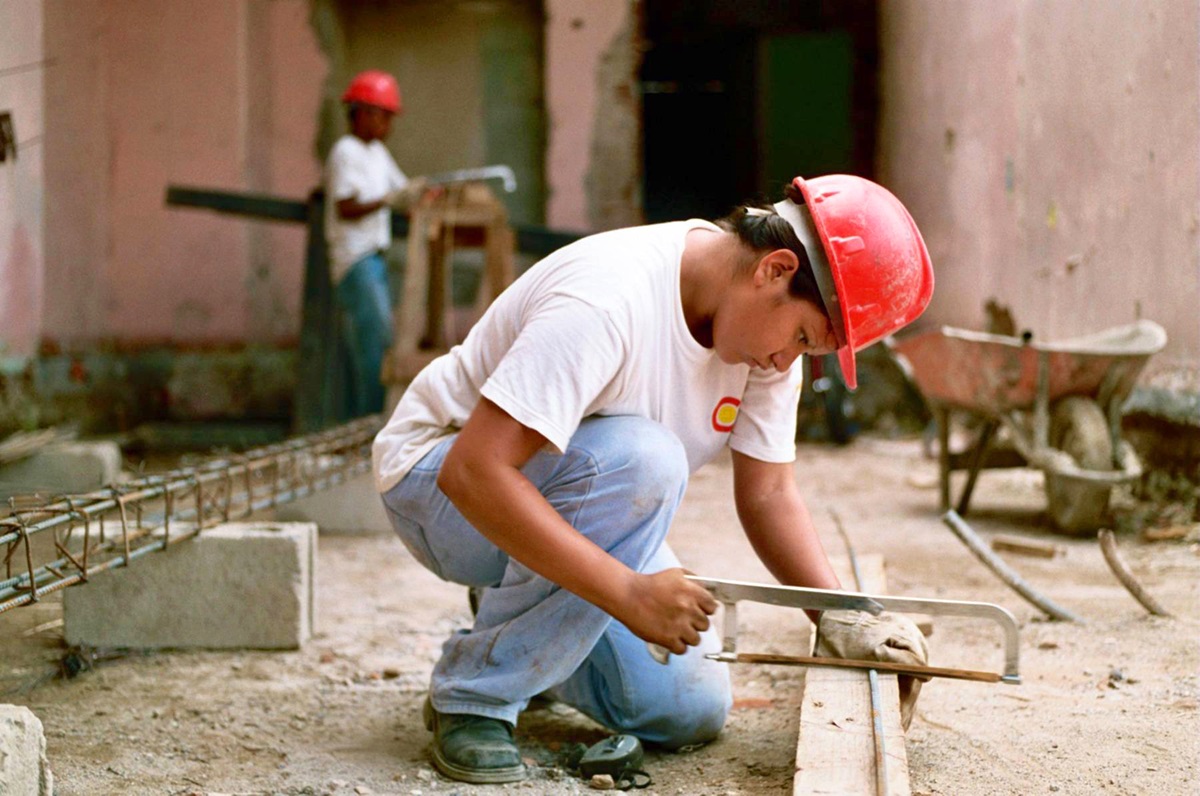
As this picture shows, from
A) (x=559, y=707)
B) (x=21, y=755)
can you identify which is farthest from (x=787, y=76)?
(x=21, y=755)

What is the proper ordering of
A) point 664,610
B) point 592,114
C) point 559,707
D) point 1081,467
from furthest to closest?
point 592,114
point 1081,467
point 559,707
point 664,610

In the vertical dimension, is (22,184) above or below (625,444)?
above

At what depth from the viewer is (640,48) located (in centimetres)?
829

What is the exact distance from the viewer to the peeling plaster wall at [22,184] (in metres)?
5.34

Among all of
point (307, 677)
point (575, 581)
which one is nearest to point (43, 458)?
point (307, 677)

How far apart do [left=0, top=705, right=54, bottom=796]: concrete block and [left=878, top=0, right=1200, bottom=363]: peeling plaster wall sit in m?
4.15

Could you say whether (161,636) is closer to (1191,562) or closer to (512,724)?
(512,724)

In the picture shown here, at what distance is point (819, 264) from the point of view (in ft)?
6.36

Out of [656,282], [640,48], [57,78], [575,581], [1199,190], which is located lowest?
[575,581]

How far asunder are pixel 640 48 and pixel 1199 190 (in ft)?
14.8

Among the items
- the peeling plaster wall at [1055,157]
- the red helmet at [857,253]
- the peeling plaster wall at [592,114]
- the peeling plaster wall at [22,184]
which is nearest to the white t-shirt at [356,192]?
the peeling plaster wall at [22,184]

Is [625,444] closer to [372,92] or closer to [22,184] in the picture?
[372,92]

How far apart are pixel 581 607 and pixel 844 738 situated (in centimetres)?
47

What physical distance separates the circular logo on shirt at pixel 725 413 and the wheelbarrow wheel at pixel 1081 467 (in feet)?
8.40
